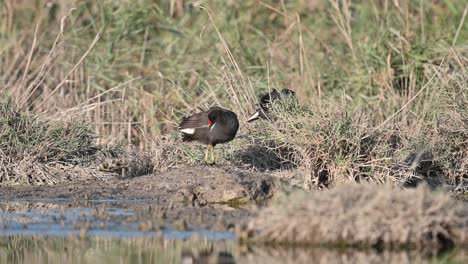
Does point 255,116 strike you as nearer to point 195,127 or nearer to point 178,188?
point 195,127

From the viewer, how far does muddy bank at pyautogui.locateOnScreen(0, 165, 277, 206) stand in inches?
383

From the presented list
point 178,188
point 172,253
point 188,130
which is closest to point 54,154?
point 188,130

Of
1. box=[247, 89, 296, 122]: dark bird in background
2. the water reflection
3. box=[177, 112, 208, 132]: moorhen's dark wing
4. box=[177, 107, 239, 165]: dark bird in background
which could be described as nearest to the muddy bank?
box=[177, 107, 239, 165]: dark bird in background

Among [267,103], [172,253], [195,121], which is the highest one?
[267,103]

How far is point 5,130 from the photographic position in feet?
35.5

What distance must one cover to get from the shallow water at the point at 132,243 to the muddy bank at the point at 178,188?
1.75ft

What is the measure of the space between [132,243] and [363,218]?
1778 mm

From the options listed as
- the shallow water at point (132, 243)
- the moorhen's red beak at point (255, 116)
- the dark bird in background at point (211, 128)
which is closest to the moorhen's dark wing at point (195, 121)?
the dark bird in background at point (211, 128)

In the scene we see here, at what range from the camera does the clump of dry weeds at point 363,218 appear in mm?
7395

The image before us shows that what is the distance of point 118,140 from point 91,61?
7.76 feet

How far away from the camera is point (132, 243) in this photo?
25.9 ft

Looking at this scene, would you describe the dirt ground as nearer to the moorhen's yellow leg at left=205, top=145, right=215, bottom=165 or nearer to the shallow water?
the shallow water

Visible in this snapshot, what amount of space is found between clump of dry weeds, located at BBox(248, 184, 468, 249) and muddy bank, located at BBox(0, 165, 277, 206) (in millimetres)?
2095

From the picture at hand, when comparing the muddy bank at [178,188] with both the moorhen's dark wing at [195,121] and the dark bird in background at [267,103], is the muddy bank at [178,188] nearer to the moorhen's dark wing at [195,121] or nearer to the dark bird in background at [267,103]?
the moorhen's dark wing at [195,121]
